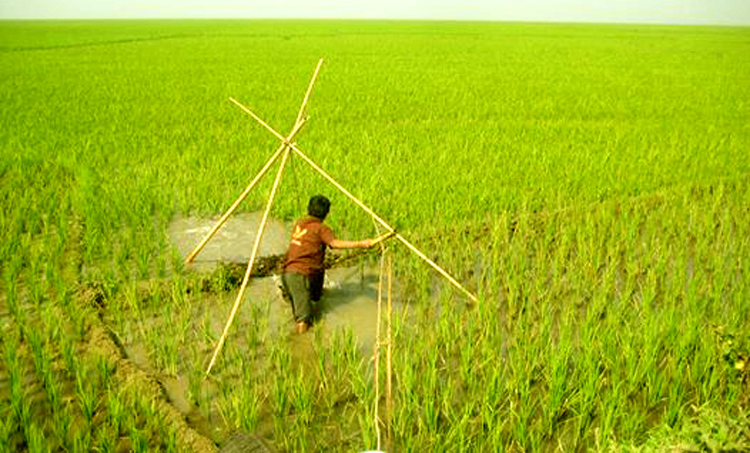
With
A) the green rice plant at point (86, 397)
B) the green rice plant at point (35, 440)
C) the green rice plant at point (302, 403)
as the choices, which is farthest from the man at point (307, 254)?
the green rice plant at point (35, 440)

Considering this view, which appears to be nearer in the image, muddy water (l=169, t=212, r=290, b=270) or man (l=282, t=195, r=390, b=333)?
man (l=282, t=195, r=390, b=333)

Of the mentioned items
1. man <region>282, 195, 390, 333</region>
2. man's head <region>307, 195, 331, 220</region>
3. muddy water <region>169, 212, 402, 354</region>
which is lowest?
muddy water <region>169, 212, 402, 354</region>

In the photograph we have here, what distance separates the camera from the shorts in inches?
137

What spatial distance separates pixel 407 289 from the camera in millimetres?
4105

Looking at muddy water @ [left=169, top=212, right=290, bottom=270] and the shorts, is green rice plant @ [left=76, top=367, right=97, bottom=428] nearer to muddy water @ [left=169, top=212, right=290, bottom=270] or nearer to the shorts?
the shorts

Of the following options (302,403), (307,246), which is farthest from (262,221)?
(302,403)

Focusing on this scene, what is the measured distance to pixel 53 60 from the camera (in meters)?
19.7

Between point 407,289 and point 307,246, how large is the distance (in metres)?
0.87

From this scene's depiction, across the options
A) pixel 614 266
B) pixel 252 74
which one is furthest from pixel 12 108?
pixel 614 266

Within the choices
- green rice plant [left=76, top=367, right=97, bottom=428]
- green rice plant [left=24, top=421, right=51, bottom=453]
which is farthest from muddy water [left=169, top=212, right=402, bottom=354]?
green rice plant [left=24, top=421, right=51, bottom=453]

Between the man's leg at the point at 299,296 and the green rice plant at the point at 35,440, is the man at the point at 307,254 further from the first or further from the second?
the green rice plant at the point at 35,440

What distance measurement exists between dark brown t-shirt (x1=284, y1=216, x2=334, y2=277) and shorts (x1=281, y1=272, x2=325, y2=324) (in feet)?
0.14

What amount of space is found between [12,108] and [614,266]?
9879mm

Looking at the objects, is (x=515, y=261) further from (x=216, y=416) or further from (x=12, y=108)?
(x=12, y=108)
